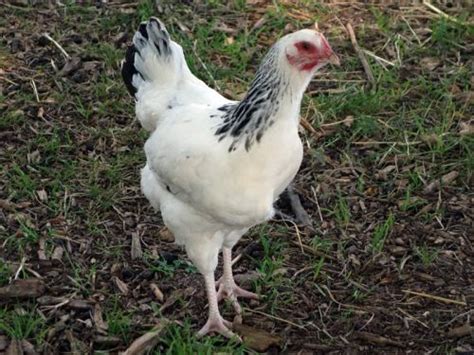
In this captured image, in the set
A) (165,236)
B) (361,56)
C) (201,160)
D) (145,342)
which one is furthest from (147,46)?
(361,56)

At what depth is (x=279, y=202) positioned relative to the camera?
3.80 m

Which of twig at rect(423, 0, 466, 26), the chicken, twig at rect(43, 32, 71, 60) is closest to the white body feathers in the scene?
the chicken

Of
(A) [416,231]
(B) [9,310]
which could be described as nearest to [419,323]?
(A) [416,231]

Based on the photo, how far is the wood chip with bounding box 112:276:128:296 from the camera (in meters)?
3.28

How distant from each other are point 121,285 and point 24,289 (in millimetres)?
404

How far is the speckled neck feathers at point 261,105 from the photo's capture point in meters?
2.60

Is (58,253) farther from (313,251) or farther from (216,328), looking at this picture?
(313,251)

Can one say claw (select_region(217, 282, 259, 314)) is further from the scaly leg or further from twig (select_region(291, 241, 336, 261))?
twig (select_region(291, 241, 336, 261))

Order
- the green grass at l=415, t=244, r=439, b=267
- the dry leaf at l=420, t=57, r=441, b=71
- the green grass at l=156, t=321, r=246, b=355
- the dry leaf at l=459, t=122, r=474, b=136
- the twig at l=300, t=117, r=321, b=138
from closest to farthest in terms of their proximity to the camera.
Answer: the green grass at l=156, t=321, r=246, b=355
the green grass at l=415, t=244, r=439, b=267
the dry leaf at l=459, t=122, r=474, b=136
the twig at l=300, t=117, r=321, b=138
the dry leaf at l=420, t=57, r=441, b=71

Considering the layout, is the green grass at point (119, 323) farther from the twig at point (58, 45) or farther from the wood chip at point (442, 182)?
the twig at point (58, 45)

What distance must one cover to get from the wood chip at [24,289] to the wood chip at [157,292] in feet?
1.51

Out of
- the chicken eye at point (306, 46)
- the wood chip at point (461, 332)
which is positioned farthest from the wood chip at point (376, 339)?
the chicken eye at point (306, 46)

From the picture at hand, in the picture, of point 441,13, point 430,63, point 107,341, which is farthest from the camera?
point 441,13

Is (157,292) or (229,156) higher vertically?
(229,156)
